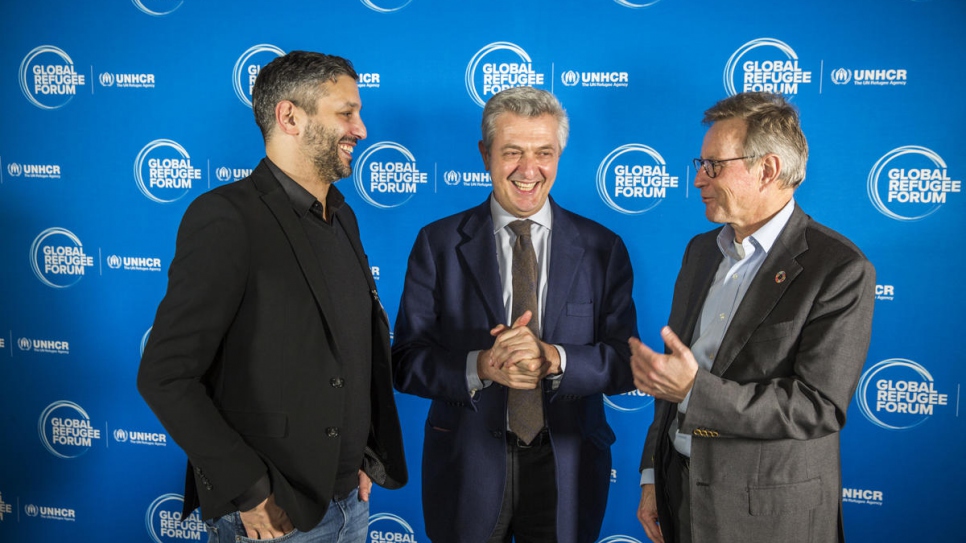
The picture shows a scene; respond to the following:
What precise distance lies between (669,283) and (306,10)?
2054 millimetres

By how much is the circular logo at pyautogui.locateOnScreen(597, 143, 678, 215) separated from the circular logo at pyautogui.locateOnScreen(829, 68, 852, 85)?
72 cm

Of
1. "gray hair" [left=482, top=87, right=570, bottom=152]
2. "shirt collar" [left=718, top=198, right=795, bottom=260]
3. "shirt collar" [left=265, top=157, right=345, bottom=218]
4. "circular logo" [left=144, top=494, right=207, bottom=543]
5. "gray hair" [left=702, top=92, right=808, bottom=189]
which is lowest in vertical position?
"circular logo" [left=144, top=494, right=207, bottom=543]

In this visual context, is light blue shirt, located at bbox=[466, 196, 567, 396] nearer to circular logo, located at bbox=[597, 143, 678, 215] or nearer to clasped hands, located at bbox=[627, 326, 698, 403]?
clasped hands, located at bbox=[627, 326, 698, 403]

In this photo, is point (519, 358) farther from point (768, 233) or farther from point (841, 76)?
point (841, 76)

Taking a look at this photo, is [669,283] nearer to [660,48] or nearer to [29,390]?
[660,48]

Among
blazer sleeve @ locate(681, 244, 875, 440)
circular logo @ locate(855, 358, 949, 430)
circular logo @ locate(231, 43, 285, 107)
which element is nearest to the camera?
blazer sleeve @ locate(681, 244, 875, 440)

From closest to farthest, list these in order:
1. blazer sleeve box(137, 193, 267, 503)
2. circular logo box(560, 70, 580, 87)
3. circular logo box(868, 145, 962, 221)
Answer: blazer sleeve box(137, 193, 267, 503)
circular logo box(868, 145, 962, 221)
circular logo box(560, 70, 580, 87)

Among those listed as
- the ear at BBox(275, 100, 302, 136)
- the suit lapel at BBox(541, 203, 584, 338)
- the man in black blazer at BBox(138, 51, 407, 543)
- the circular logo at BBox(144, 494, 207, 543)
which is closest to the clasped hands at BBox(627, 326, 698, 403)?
the suit lapel at BBox(541, 203, 584, 338)

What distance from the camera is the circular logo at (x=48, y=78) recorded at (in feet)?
10.9

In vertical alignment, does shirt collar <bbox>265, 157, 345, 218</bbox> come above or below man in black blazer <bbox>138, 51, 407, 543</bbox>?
above

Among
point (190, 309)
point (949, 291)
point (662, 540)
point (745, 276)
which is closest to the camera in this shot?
point (190, 309)

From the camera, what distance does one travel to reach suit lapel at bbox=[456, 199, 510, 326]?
2256 mm

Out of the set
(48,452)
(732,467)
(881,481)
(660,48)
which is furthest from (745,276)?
(48,452)

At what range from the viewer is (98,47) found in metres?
3.27
